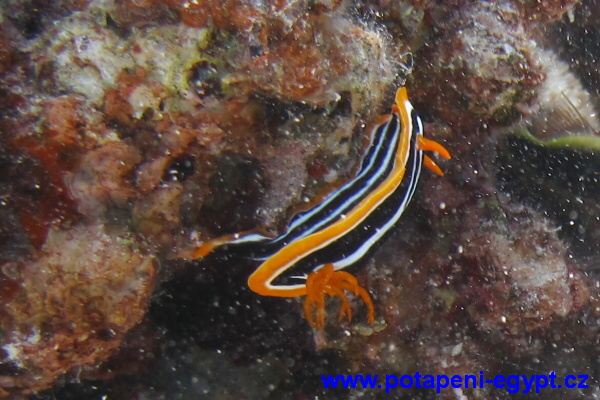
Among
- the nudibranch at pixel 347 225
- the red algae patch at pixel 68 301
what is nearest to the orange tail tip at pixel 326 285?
the nudibranch at pixel 347 225

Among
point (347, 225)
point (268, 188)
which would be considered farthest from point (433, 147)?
point (268, 188)

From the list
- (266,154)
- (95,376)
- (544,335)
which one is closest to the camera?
(266,154)

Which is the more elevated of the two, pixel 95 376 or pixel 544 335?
pixel 544 335

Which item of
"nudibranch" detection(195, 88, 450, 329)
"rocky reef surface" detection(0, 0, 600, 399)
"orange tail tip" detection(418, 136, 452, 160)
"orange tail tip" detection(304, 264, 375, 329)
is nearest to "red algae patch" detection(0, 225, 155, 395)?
"rocky reef surface" detection(0, 0, 600, 399)

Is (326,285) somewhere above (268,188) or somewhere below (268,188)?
below

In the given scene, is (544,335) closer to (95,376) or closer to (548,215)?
(548,215)

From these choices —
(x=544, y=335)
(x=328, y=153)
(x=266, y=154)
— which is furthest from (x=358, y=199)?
(x=544, y=335)

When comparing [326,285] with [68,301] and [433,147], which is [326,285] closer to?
[433,147]
